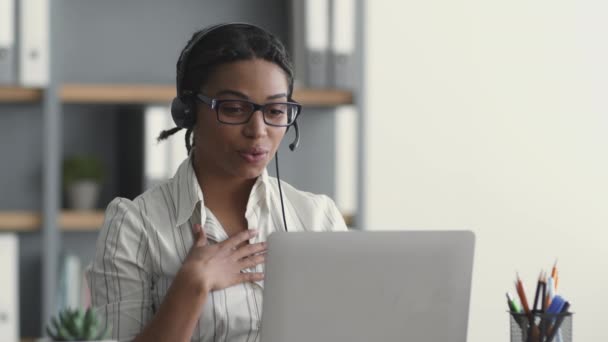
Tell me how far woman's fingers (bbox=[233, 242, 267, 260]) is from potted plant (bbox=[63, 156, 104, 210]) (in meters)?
1.52

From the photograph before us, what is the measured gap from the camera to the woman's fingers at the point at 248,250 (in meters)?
1.63

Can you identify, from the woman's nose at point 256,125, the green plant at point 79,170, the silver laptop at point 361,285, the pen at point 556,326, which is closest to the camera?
the silver laptop at point 361,285

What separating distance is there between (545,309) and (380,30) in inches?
101

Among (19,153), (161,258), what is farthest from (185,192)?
(19,153)

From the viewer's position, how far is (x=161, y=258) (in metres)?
1.68

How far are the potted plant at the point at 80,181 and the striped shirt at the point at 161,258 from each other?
1329 mm

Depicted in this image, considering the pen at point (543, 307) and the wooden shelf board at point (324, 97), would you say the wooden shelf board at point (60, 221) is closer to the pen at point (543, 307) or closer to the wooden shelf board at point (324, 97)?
the wooden shelf board at point (324, 97)

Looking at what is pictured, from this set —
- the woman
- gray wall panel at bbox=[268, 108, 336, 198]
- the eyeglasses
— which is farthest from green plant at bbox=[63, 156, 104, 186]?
the eyeglasses

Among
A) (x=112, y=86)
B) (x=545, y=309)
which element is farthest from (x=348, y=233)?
(x=112, y=86)

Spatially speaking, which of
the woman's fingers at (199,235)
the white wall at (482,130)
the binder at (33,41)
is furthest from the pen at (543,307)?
the white wall at (482,130)

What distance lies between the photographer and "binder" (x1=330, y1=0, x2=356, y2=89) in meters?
3.10

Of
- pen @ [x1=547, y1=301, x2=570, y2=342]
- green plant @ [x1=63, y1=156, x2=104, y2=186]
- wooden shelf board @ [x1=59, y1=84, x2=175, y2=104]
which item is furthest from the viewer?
green plant @ [x1=63, y1=156, x2=104, y2=186]

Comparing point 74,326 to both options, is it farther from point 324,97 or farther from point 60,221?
point 324,97

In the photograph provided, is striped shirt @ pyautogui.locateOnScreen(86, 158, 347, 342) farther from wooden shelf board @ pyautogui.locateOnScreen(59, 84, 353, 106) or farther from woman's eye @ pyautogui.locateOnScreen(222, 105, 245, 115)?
wooden shelf board @ pyautogui.locateOnScreen(59, 84, 353, 106)
